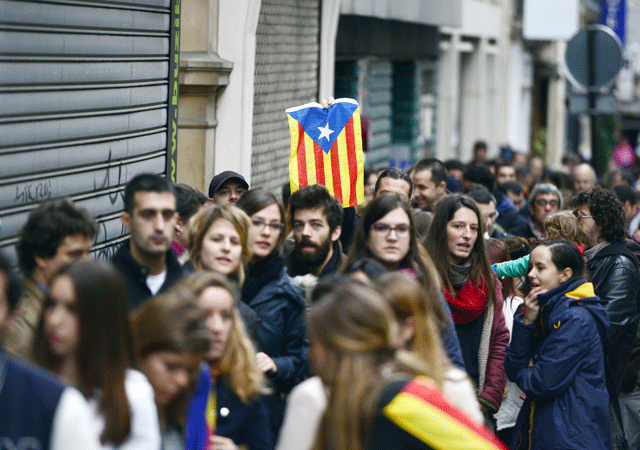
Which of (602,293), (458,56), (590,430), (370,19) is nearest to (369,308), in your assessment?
(590,430)

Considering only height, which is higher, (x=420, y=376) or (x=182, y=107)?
(x=182, y=107)

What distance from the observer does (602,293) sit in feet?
22.4

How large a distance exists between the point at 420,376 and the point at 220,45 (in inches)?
267

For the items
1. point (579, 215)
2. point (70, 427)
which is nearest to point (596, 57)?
point (579, 215)

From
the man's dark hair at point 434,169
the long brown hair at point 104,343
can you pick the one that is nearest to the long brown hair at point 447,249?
the man's dark hair at point 434,169

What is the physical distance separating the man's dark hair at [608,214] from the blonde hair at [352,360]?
4.18 m

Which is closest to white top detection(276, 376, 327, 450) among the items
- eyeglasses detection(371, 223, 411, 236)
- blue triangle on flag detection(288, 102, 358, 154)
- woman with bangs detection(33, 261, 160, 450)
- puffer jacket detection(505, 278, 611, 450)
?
woman with bangs detection(33, 261, 160, 450)

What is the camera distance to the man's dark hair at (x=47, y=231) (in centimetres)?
399

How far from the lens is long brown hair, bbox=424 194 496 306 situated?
604 cm

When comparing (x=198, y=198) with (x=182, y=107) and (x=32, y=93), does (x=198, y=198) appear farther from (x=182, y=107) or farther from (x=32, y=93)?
(x=182, y=107)

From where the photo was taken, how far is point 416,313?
11.7 ft

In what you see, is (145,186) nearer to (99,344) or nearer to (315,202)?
(315,202)

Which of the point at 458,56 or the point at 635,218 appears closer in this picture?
the point at 635,218

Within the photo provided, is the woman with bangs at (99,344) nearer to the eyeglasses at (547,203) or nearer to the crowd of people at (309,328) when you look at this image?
the crowd of people at (309,328)
